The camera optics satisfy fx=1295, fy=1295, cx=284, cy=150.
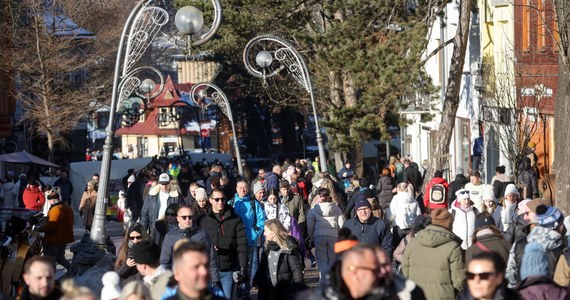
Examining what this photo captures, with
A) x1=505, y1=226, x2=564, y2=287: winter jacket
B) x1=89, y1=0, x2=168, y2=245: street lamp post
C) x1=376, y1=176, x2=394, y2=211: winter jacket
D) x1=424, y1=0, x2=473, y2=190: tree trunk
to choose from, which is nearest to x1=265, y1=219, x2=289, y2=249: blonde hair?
x1=505, y1=226, x2=564, y2=287: winter jacket

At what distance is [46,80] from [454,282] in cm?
3830

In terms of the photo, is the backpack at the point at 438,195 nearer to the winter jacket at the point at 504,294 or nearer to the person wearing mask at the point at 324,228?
the person wearing mask at the point at 324,228

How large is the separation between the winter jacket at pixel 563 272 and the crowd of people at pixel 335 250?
0.03 feet

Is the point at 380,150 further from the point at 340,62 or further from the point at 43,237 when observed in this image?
the point at 43,237

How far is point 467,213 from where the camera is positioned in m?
15.0

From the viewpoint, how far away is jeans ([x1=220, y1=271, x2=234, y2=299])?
567 inches

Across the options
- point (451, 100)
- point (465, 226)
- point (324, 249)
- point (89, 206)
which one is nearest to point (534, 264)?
point (465, 226)

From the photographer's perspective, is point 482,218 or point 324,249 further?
point 324,249

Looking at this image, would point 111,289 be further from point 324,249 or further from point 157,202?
point 157,202

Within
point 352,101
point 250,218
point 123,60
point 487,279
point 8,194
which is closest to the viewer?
point 487,279

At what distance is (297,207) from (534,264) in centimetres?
1104

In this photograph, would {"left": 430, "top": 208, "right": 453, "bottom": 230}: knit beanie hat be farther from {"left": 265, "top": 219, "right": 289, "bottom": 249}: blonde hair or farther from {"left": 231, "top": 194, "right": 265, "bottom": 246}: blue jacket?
{"left": 231, "top": 194, "right": 265, "bottom": 246}: blue jacket

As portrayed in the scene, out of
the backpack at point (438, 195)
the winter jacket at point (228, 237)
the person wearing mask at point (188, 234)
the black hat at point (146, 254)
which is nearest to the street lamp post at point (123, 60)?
the winter jacket at point (228, 237)

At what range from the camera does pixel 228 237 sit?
1452 centimetres
